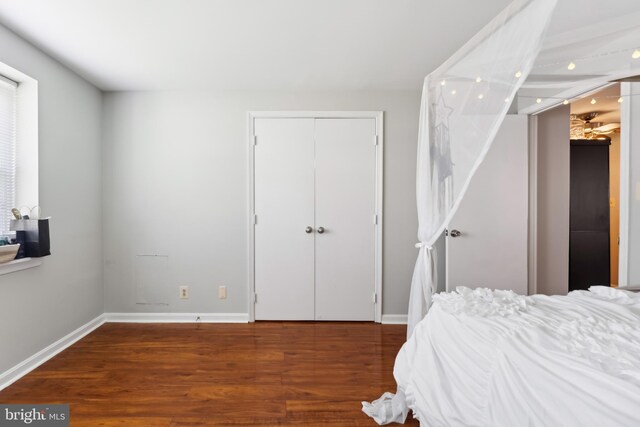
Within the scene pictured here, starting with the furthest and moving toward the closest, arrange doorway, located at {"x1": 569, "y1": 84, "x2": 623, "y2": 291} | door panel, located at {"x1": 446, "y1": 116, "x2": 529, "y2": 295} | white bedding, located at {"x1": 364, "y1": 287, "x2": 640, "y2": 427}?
1. doorway, located at {"x1": 569, "y1": 84, "x2": 623, "y2": 291}
2. door panel, located at {"x1": 446, "y1": 116, "x2": 529, "y2": 295}
3. white bedding, located at {"x1": 364, "y1": 287, "x2": 640, "y2": 427}

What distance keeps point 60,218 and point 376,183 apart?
2.74m

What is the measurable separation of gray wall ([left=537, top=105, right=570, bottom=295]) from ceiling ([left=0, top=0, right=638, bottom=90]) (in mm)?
1327

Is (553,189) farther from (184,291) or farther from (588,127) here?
(184,291)

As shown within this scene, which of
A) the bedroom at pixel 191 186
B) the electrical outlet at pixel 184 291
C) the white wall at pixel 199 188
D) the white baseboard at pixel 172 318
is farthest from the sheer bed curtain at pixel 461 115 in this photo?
the electrical outlet at pixel 184 291

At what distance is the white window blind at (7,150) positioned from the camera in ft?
7.71

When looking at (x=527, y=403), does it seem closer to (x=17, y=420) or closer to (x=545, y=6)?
(x=545, y=6)

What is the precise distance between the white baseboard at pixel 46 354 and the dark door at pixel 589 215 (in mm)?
4750

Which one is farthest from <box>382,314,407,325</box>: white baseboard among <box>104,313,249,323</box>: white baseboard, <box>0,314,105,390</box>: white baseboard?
<box>0,314,105,390</box>: white baseboard

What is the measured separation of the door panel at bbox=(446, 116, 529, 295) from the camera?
3.02 metres

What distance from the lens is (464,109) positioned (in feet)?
5.70

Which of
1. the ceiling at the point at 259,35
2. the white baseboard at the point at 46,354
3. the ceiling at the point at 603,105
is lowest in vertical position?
the white baseboard at the point at 46,354

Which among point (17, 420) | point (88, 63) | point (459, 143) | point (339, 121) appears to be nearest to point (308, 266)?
point (339, 121)

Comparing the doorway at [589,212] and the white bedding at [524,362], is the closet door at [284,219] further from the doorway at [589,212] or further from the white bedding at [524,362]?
the doorway at [589,212]

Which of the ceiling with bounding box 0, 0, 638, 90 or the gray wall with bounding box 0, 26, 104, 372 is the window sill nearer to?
the gray wall with bounding box 0, 26, 104, 372
